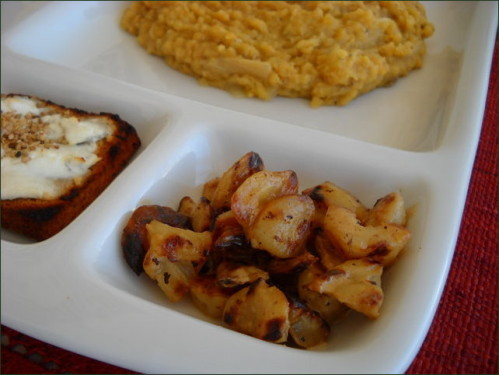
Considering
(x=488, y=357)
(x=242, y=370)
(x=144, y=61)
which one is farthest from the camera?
(x=144, y=61)

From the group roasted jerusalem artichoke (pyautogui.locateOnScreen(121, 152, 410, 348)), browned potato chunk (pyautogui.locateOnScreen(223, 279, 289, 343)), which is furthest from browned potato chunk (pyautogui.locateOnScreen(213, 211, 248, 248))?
browned potato chunk (pyautogui.locateOnScreen(223, 279, 289, 343))

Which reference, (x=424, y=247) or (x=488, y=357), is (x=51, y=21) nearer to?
(x=424, y=247)

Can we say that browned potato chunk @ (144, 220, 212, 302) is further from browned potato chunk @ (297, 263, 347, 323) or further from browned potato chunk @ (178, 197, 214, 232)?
browned potato chunk @ (297, 263, 347, 323)

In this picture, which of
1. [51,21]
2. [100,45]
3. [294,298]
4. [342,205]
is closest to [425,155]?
[342,205]

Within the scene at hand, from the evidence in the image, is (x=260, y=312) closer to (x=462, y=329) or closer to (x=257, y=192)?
(x=257, y=192)

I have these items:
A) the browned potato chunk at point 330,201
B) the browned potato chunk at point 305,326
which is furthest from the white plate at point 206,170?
the browned potato chunk at point 330,201
